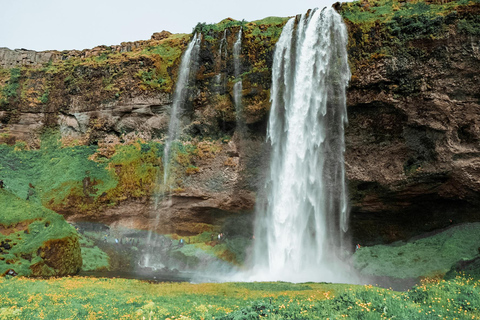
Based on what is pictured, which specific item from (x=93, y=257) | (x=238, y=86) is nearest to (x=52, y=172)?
(x=93, y=257)

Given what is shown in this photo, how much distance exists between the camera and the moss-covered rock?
18.2 m

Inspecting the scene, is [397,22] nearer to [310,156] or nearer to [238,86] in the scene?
[310,156]

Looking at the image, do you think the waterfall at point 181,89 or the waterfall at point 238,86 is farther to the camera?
the waterfall at point 181,89

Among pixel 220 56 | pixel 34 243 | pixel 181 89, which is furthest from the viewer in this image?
pixel 181 89

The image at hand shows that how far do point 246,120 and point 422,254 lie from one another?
16018 mm

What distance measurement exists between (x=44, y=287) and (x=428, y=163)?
23.0 meters

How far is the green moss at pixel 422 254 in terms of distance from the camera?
20.3 metres

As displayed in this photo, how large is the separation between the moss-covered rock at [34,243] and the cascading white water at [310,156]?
40.8ft

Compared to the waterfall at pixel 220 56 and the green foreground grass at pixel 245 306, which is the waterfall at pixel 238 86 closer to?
the waterfall at pixel 220 56

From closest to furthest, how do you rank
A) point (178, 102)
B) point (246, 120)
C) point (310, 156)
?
point (310, 156)
point (246, 120)
point (178, 102)

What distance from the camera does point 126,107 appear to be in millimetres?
33438

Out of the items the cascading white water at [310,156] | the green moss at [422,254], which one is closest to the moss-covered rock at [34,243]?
the cascading white water at [310,156]

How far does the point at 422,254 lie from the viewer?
2205 cm

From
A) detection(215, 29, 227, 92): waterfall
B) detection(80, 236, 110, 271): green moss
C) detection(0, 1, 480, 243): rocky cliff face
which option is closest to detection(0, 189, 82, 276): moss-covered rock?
detection(80, 236, 110, 271): green moss
